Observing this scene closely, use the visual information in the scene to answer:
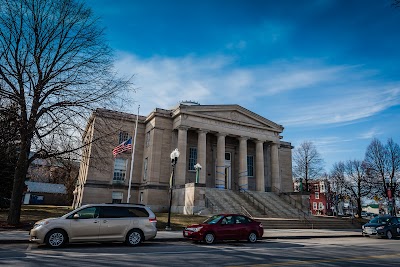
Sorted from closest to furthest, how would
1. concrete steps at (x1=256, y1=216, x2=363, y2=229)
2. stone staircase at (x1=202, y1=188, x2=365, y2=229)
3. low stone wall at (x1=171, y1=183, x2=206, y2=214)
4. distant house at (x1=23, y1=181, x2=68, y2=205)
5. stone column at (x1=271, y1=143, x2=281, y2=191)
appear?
1. concrete steps at (x1=256, y1=216, x2=363, y2=229)
2. stone staircase at (x1=202, y1=188, x2=365, y2=229)
3. low stone wall at (x1=171, y1=183, x2=206, y2=214)
4. stone column at (x1=271, y1=143, x2=281, y2=191)
5. distant house at (x1=23, y1=181, x2=68, y2=205)

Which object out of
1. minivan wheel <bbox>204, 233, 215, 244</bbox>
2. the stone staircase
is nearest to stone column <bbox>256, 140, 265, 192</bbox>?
the stone staircase

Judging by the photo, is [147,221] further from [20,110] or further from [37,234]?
[20,110]

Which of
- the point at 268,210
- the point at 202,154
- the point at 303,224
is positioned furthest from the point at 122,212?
the point at 202,154

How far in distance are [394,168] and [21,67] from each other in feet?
152

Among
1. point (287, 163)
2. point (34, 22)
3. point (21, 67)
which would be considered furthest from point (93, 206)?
point (287, 163)

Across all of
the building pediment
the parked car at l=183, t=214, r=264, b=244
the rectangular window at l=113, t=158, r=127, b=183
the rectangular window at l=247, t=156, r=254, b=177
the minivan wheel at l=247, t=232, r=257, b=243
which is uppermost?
the building pediment

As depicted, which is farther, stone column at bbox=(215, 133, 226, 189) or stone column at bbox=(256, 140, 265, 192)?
stone column at bbox=(256, 140, 265, 192)

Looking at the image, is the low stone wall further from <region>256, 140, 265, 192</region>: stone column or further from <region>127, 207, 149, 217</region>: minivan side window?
<region>127, 207, 149, 217</region>: minivan side window

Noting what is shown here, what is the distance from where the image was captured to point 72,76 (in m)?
17.5

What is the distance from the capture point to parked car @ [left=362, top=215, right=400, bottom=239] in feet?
63.1

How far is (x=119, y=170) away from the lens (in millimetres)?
36406

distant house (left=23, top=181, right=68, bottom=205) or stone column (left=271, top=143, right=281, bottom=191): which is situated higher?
stone column (left=271, top=143, right=281, bottom=191)

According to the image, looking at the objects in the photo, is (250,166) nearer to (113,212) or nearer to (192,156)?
(192,156)

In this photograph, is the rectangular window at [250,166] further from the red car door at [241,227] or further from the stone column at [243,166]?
the red car door at [241,227]
